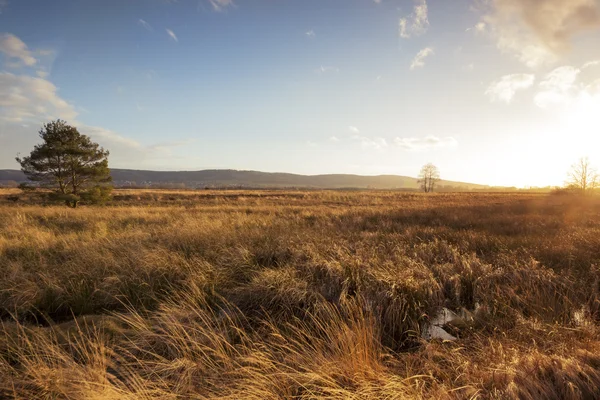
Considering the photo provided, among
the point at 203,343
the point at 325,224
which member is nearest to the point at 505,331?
the point at 203,343

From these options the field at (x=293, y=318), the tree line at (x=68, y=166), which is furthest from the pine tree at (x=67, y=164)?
the field at (x=293, y=318)

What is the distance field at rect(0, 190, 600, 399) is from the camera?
2555 mm

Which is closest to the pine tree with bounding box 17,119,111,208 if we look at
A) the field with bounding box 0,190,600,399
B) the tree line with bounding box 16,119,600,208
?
the tree line with bounding box 16,119,600,208

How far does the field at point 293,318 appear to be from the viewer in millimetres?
2555

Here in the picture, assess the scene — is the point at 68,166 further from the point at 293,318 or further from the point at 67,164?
the point at 293,318

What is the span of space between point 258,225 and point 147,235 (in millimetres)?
3799

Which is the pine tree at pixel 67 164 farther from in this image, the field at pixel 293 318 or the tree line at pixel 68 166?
the field at pixel 293 318

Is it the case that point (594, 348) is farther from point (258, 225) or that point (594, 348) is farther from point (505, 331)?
point (258, 225)

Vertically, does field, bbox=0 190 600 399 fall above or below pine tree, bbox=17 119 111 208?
below

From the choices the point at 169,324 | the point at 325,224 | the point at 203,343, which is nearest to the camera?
the point at 203,343

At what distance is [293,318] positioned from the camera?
4.09m

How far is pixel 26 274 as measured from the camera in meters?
5.18

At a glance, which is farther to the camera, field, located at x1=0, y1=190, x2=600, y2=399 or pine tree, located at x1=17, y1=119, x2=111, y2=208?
pine tree, located at x1=17, y1=119, x2=111, y2=208

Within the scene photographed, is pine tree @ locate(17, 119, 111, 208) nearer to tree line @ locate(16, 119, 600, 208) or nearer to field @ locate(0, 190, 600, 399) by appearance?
tree line @ locate(16, 119, 600, 208)
